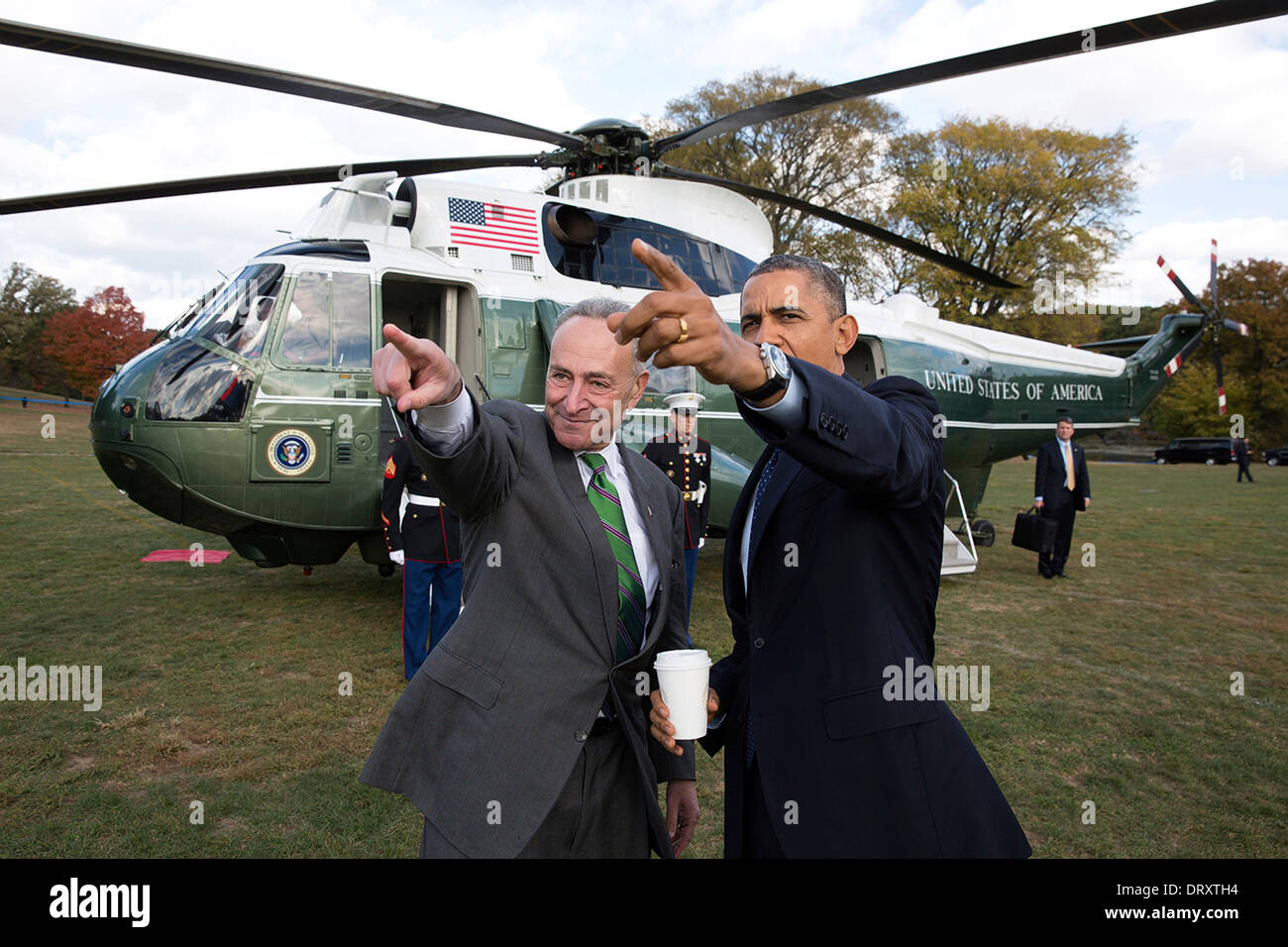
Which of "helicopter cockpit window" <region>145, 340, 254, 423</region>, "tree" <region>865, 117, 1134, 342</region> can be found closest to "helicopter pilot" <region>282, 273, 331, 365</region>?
"helicopter cockpit window" <region>145, 340, 254, 423</region>

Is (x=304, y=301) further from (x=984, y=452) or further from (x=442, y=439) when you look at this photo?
(x=984, y=452)

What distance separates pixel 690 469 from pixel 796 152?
27.9m

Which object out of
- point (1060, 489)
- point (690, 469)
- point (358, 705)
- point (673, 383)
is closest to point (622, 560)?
point (358, 705)

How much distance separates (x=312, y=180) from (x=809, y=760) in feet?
26.8

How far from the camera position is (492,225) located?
8023 mm

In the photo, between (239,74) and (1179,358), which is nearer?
(239,74)

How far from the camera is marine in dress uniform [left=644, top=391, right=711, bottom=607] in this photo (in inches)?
292

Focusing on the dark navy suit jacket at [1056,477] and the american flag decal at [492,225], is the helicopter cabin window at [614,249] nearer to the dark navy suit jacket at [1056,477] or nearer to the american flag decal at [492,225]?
the american flag decal at [492,225]

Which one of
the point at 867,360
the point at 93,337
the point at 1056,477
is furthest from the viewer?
the point at 93,337

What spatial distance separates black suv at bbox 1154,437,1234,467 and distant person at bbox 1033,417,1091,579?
44.0m

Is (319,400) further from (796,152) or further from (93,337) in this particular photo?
(93,337)

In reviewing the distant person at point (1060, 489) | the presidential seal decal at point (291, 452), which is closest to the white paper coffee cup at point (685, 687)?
the presidential seal decal at point (291, 452)

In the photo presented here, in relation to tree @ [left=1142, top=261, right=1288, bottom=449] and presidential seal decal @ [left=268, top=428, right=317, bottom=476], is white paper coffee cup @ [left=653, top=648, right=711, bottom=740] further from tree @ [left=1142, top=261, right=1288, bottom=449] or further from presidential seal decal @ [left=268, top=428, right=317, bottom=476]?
tree @ [left=1142, top=261, right=1288, bottom=449]
